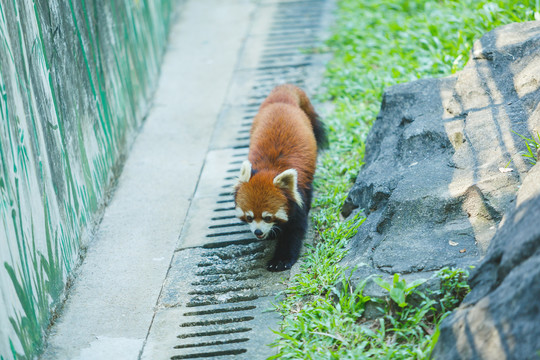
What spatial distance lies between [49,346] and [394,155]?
2.91m

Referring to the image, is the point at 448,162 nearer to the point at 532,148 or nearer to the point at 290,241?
the point at 532,148

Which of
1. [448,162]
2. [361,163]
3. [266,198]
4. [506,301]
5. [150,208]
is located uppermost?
[506,301]

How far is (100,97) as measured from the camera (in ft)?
19.0

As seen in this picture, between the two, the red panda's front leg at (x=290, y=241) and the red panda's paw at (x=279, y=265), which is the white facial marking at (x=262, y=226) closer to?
the red panda's front leg at (x=290, y=241)

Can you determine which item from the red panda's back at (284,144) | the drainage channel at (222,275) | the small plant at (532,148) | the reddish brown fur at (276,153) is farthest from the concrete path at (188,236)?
the small plant at (532,148)

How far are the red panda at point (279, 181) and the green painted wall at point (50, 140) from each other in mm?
1350

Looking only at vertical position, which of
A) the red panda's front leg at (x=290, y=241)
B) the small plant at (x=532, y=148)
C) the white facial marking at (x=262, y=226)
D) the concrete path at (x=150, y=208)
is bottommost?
the concrete path at (x=150, y=208)

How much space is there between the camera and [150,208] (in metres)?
5.71

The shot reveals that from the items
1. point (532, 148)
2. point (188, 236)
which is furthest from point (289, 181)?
point (532, 148)

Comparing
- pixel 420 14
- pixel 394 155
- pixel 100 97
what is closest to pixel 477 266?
pixel 394 155

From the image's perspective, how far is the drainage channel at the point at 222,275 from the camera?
4.08 m

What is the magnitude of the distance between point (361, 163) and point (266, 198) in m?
1.26

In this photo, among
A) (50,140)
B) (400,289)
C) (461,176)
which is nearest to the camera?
(400,289)

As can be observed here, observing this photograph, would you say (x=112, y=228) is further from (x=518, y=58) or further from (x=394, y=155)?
(x=518, y=58)
